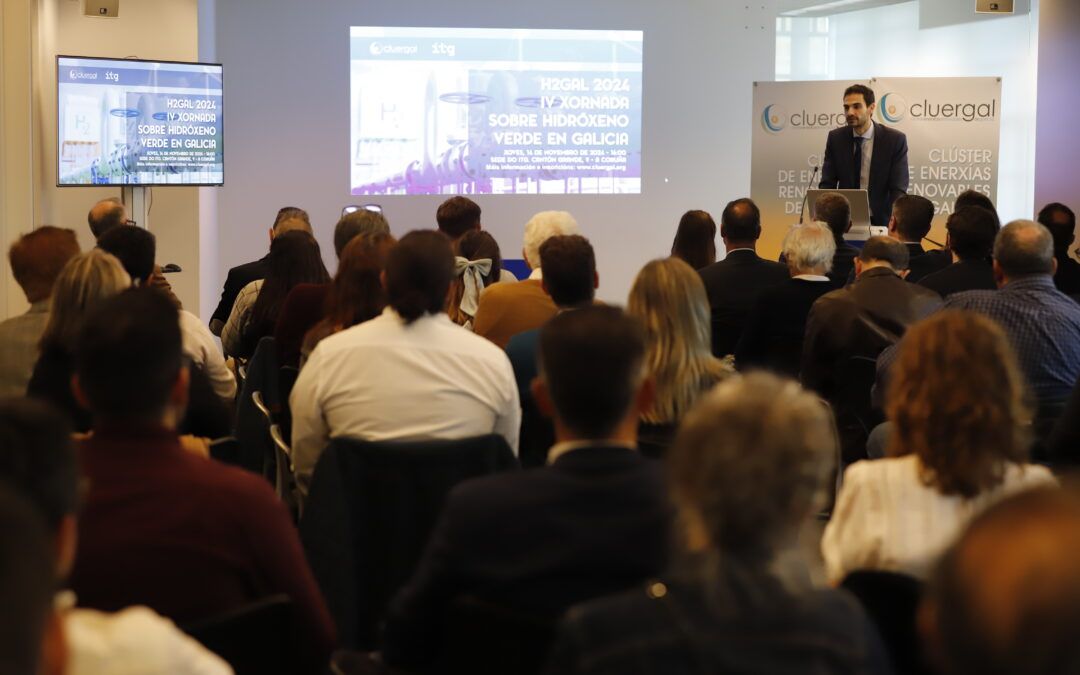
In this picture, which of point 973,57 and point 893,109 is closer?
point 893,109

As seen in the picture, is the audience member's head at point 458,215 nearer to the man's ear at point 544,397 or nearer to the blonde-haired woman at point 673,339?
the blonde-haired woman at point 673,339

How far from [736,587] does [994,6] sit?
832 cm

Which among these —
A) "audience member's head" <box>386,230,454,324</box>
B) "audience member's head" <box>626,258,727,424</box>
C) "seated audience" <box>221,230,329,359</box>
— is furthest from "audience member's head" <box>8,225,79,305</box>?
"audience member's head" <box>626,258,727,424</box>

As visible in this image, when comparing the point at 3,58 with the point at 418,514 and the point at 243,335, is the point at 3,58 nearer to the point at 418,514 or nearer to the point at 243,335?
the point at 243,335

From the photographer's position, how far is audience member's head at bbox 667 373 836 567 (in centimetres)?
136

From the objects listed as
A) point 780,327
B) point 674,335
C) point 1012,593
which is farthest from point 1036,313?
point 1012,593

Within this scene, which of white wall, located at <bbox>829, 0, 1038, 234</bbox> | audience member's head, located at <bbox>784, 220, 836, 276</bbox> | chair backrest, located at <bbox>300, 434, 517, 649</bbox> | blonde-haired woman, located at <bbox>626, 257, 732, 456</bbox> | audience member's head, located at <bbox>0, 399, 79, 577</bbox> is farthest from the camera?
white wall, located at <bbox>829, 0, 1038, 234</bbox>

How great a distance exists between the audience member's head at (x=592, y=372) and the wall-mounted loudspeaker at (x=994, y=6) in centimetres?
751

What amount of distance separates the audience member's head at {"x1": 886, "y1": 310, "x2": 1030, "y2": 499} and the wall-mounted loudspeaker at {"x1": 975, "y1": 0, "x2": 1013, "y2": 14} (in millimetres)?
7148

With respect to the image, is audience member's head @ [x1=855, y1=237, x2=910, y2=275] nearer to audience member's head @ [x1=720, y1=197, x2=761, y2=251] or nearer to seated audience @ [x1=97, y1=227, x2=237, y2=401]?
audience member's head @ [x1=720, y1=197, x2=761, y2=251]

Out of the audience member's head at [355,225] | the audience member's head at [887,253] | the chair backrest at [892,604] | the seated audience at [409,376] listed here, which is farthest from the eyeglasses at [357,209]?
the chair backrest at [892,604]

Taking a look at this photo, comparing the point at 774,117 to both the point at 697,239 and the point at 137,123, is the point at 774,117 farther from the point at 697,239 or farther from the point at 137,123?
the point at 137,123

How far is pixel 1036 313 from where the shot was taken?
4.13 metres

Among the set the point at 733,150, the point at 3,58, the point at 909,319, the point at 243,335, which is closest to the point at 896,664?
the point at 909,319
